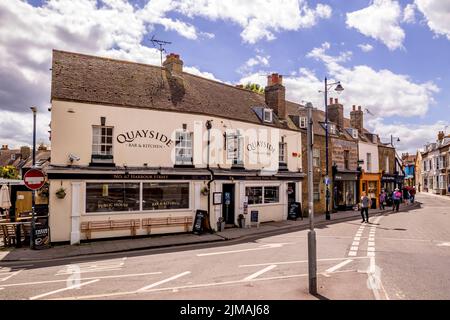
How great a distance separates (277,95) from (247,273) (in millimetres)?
17346

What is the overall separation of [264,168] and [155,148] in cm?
762

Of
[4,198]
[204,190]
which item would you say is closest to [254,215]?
[204,190]

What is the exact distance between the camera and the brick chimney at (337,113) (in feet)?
103

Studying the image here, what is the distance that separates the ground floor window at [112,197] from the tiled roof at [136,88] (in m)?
3.78

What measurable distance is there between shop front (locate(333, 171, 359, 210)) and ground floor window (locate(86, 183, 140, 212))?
712 inches

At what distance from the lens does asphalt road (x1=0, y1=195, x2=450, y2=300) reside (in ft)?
24.1

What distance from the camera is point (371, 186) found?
32.8m

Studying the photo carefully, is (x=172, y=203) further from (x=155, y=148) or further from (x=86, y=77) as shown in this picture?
(x=86, y=77)

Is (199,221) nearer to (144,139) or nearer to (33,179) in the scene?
(144,139)

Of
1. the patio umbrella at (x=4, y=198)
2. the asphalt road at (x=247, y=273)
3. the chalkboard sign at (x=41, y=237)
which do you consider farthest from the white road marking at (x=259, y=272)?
the patio umbrella at (x=4, y=198)

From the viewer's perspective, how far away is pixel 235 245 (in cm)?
1373

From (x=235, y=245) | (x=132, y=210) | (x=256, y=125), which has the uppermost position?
(x=256, y=125)
